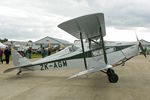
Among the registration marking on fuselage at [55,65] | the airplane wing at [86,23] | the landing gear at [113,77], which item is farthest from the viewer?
the registration marking on fuselage at [55,65]

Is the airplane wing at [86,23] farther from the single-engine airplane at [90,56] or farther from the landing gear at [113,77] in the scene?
the landing gear at [113,77]

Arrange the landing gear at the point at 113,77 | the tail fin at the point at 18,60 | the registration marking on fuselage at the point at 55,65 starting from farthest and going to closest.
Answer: the tail fin at the point at 18,60 → the registration marking on fuselage at the point at 55,65 → the landing gear at the point at 113,77

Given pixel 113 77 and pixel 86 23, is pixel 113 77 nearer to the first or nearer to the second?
pixel 113 77

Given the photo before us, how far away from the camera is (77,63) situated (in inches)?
396

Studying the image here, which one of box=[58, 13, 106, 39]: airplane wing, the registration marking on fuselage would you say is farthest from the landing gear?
the registration marking on fuselage

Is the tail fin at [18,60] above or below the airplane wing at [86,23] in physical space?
below

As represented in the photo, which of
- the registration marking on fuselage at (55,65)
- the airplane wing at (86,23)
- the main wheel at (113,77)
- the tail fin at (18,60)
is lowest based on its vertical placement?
the main wheel at (113,77)

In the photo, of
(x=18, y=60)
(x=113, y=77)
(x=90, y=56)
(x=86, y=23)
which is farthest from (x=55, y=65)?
(x=86, y=23)

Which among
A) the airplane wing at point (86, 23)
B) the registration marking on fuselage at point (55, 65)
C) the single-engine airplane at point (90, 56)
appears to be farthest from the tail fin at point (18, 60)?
the airplane wing at point (86, 23)

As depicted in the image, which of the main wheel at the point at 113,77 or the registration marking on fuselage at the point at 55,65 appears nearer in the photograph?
the main wheel at the point at 113,77

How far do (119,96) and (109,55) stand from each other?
123 inches

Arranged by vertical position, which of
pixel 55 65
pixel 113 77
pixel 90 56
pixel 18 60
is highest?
pixel 18 60

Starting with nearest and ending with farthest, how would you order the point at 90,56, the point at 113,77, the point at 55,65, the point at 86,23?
the point at 86,23, the point at 113,77, the point at 90,56, the point at 55,65

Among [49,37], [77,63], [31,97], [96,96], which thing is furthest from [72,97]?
[49,37]
